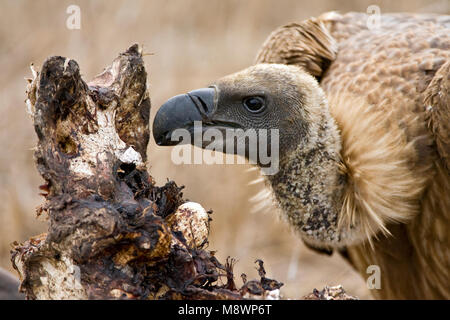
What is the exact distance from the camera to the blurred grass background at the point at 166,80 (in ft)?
20.7

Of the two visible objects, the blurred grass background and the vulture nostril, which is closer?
the vulture nostril

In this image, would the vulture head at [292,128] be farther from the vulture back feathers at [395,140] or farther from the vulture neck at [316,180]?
the vulture back feathers at [395,140]

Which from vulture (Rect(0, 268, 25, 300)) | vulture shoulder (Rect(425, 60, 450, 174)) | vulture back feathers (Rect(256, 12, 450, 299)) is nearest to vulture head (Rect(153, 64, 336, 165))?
vulture back feathers (Rect(256, 12, 450, 299))

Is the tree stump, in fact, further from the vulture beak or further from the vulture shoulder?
the vulture shoulder

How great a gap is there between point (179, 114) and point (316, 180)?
0.78 metres

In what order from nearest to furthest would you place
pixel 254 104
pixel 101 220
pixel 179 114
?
pixel 101 220
pixel 179 114
pixel 254 104

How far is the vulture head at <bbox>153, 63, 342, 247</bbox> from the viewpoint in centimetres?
316

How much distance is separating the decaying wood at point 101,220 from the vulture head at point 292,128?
97 cm

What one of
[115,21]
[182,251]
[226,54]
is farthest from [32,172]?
[182,251]

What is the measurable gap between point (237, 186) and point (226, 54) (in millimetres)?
1769

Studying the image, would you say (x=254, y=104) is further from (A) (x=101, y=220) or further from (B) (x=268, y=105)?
(A) (x=101, y=220)

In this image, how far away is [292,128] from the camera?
3.19 metres

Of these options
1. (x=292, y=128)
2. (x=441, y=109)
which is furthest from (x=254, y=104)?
(x=441, y=109)

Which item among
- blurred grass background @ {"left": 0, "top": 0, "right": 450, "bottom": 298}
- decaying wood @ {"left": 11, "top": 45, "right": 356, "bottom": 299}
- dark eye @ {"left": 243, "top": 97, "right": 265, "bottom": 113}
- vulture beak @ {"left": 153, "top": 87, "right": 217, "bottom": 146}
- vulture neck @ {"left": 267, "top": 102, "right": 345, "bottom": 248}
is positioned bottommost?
decaying wood @ {"left": 11, "top": 45, "right": 356, "bottom": 299}
